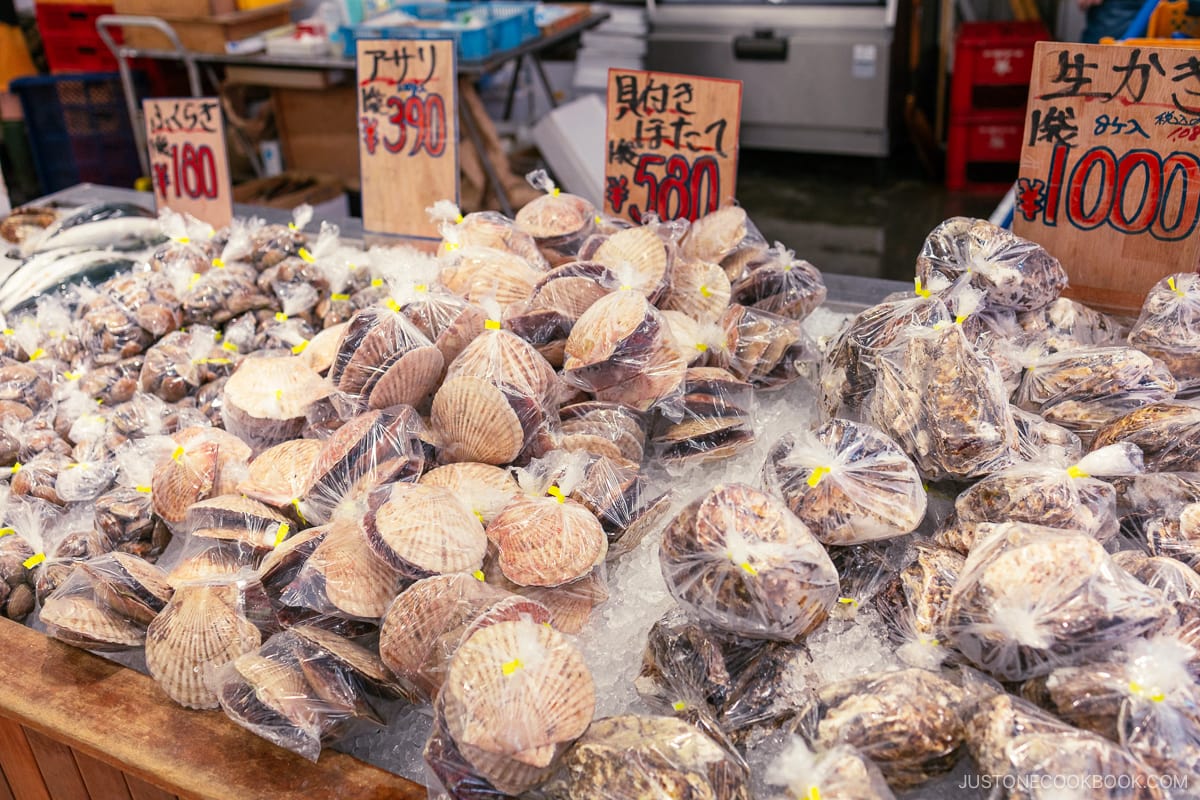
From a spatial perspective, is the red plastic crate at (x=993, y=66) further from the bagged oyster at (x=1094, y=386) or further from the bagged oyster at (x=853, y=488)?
the bagged oyster at (x=853, y=488)

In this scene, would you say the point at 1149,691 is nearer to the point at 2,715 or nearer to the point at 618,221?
the point at 618,221

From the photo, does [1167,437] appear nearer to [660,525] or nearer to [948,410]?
[948,410]

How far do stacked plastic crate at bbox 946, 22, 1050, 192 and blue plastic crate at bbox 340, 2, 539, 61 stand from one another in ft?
8.77

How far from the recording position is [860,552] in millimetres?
1225

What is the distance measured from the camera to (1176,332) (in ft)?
4.85

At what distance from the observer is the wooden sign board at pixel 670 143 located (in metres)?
2.00

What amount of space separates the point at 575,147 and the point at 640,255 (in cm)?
327

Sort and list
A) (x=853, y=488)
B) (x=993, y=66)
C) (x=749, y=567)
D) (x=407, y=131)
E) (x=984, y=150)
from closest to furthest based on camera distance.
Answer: (x=749, y=567)
(x=853, y=488)
(x=407, y=131)
(x=993, y=66)
(x=984, y=150)

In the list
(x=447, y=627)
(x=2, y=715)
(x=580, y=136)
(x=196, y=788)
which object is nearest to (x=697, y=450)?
(x=447, y=627)

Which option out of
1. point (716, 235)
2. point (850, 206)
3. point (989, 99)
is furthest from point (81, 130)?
point (989, 99)

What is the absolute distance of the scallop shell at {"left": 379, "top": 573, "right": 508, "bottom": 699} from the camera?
3.69 feet

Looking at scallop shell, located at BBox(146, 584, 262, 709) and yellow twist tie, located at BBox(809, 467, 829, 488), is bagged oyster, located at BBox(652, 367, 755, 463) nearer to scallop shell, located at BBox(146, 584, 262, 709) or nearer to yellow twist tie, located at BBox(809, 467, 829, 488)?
yellow twist tie, located at BBox(809, 467, 829, 488)

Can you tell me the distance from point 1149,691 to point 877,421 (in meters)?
0.52

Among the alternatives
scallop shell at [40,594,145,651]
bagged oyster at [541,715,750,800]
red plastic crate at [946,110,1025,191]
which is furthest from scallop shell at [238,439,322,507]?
red plastic crate at [946,110,1025,191]
